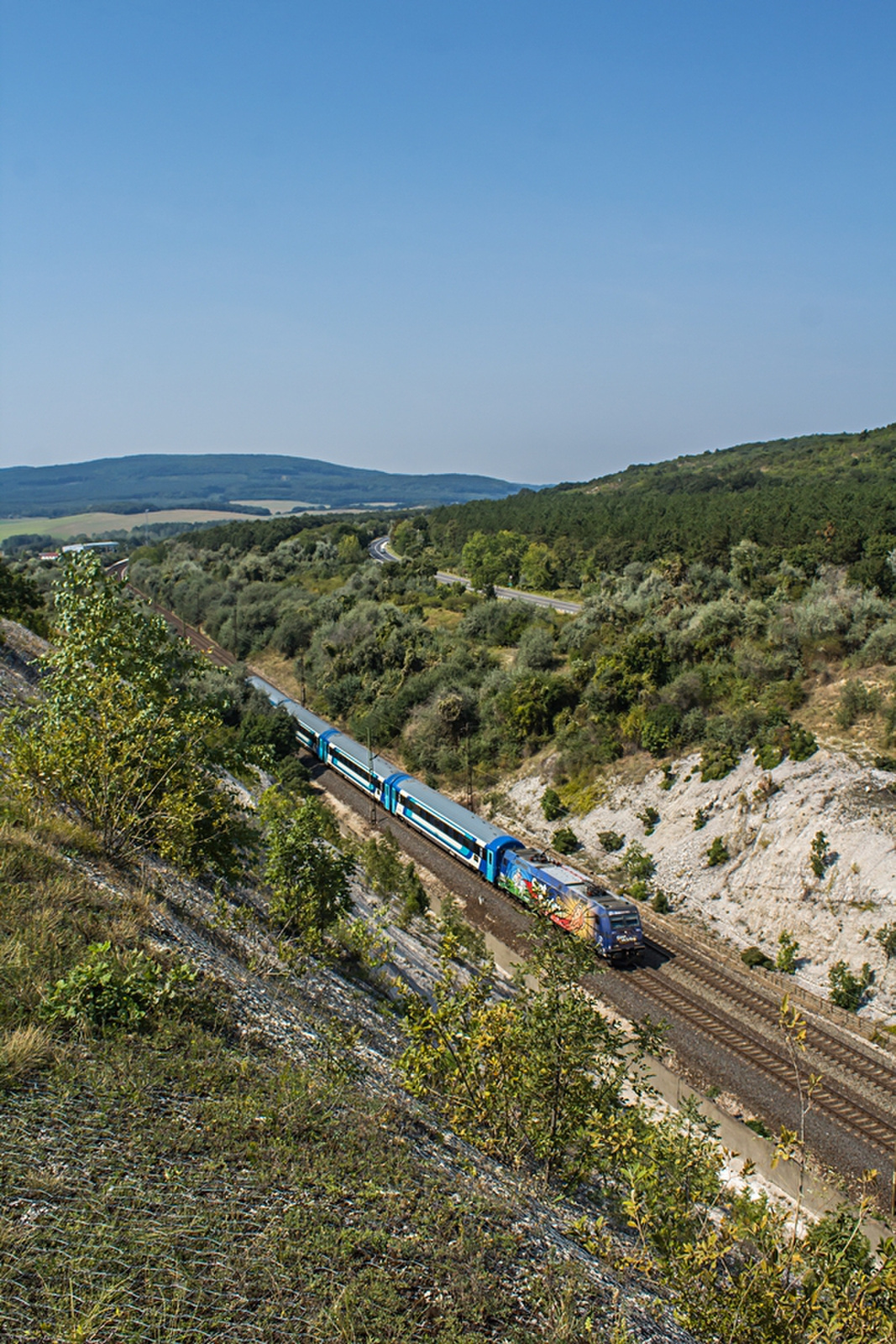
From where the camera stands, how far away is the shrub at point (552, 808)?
3716 centimetres

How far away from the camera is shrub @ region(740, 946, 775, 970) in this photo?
2447cm

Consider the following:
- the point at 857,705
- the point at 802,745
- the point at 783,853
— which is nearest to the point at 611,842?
the point at 783,853

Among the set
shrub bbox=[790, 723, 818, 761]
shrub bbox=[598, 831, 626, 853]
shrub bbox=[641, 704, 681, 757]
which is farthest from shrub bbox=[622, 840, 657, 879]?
shrub bbox=[790, 723, 818, 761]

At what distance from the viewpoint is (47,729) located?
11.5 metres

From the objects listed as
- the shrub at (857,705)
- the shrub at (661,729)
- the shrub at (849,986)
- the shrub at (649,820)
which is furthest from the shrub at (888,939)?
the shrub at (661,729)

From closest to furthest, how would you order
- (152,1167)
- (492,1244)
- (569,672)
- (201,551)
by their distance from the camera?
(152,1167) < (492,1244) < (569,672) < (201,551)

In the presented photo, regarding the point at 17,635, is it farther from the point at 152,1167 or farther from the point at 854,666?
the point at 854,666

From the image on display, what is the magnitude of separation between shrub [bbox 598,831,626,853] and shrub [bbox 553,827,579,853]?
54.8 inches

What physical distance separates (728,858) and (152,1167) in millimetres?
27000

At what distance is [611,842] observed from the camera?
33.3 meters

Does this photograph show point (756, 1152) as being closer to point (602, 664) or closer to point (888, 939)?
point (888, 939)

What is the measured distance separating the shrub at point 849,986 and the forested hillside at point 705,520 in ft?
72.5

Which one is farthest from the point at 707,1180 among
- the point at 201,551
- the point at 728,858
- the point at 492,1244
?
the point at 201,551

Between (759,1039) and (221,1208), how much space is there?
64.6 ft
